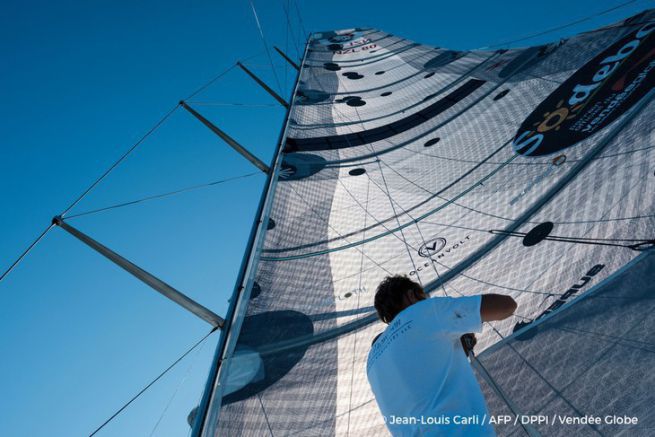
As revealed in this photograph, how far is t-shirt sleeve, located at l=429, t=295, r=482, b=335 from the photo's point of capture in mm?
963

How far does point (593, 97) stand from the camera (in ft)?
7.73

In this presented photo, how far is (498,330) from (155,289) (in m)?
1.35

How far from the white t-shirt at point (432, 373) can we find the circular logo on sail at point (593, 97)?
5.22ft

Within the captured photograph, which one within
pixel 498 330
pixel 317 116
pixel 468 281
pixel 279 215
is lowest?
pixel 498 330

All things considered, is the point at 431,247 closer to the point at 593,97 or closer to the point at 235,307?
the point at 235,307

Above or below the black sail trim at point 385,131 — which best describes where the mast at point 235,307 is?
below

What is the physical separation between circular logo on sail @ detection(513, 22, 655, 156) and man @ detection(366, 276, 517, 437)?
5.17ft

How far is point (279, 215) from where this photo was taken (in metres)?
2.90

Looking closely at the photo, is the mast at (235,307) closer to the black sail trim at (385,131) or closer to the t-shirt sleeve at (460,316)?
the t-shirt sleeve at (460,316)

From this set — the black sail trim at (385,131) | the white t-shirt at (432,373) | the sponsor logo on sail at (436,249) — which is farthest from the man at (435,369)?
the black sail trim at (385,131)

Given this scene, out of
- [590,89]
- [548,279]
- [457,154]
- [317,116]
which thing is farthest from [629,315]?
[317,116]

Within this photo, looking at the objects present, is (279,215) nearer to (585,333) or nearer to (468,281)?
(468,281)

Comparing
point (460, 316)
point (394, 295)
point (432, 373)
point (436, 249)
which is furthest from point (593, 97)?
point (432, 373)

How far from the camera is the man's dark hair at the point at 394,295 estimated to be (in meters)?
1.24
